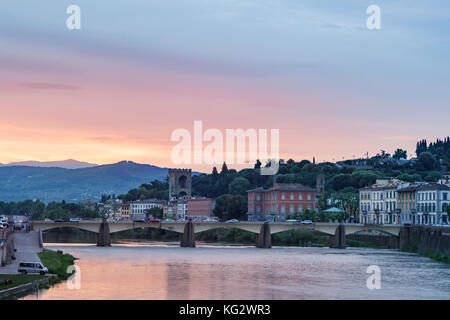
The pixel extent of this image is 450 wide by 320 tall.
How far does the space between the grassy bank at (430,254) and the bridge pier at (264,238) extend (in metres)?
16.3

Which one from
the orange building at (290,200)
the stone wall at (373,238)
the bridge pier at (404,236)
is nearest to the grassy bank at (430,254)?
the bridge pier at (404,236)

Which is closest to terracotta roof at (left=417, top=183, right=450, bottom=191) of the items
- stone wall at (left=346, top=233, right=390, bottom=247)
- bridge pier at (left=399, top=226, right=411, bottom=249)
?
stone wall at (left=346, top=233, right=390, bottom=247)

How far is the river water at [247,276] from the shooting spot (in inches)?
2000

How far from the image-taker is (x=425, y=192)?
368 ft

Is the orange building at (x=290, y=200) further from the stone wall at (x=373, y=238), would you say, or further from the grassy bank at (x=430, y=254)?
the grassy bank at (x=430, y=254)

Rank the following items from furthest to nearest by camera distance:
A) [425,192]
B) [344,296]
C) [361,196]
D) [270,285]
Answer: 1. [361,196]
2. [425,192]
3. [270,285]
4. [344,296]

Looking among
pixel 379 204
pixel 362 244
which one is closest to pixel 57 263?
pixel 362 244

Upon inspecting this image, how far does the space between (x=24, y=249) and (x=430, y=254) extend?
41.7 metres

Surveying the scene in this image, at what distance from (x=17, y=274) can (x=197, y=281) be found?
12.6 meters

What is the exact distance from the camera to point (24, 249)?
74750mm

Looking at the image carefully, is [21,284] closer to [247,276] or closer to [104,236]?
[247,276]

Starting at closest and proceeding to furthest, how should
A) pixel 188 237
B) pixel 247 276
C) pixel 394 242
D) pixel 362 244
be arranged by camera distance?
pixel 247 276 → pixel 188 237 → pixel 394 242 → pixel 362 244
